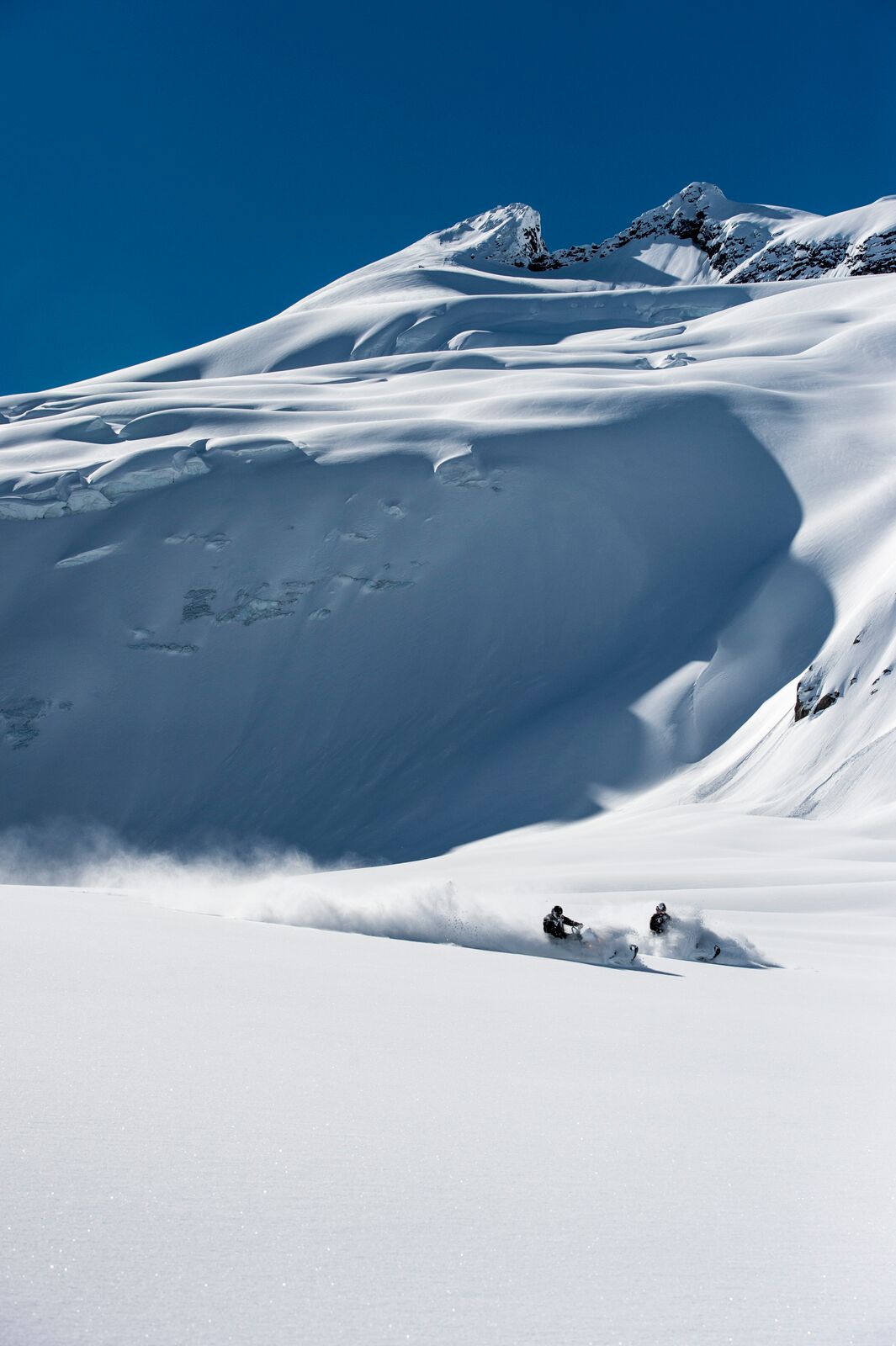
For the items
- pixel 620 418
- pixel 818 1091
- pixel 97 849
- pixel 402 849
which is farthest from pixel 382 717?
pixel 818 1091

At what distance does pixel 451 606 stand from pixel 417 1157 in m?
27.2

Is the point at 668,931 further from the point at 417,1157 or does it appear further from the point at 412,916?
the point at 417,1157

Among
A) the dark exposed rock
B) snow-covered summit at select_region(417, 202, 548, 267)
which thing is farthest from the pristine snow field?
snow-covered summit at select_region(417, 202, 548, 267)

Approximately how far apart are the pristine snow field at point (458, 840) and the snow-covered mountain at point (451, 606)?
130 mm

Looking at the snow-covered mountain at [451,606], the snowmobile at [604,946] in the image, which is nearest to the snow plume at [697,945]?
the snowmobile at [604,946]

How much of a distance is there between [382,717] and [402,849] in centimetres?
482

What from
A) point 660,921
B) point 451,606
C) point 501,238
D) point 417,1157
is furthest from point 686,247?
point 417,1157

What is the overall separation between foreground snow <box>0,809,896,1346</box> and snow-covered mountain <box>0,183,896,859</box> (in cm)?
1569

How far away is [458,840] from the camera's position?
23016 mm

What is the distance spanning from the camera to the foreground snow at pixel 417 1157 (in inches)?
68.2

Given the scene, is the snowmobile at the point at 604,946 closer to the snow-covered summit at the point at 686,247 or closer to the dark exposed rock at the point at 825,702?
the dark exposed rock at the point at 825,702

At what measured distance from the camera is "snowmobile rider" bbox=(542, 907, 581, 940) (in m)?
7.80

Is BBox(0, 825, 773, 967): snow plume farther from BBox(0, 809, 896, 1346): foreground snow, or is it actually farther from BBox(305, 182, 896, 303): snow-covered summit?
BBox(305, 182, 896, 303): snow-covered summit

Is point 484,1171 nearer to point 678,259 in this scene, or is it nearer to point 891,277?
A: point 891,277
